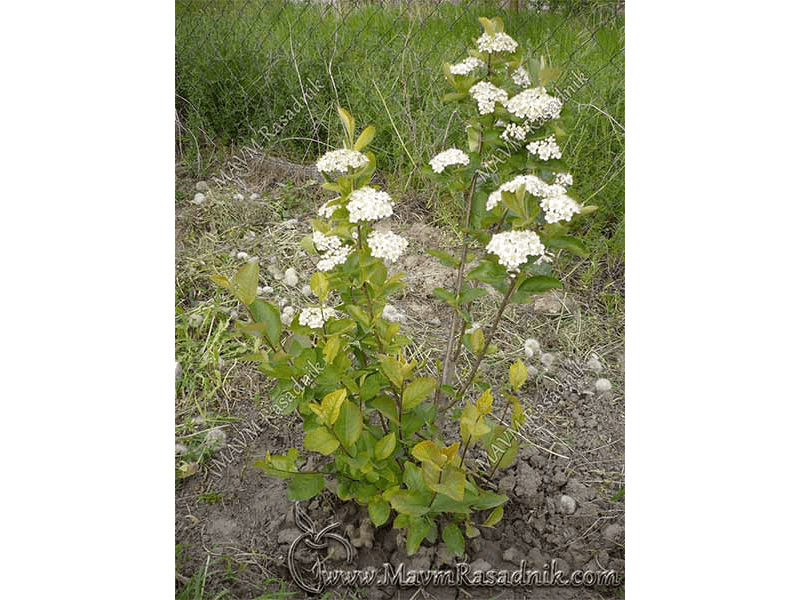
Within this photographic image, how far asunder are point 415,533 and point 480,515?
300 mm

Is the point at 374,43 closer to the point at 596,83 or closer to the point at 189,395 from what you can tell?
the point at 596,83

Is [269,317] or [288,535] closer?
[269,317]

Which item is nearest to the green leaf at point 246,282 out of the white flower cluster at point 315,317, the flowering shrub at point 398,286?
the flowering shrub at point 398,286

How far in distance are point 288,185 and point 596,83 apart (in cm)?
138

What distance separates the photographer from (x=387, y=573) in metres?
1.37

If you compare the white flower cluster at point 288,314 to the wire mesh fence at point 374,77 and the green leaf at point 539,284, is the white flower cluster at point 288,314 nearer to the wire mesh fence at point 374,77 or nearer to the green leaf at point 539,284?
the wire mesh fence at point 374,77

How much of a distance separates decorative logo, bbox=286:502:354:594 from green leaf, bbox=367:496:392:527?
198 mm

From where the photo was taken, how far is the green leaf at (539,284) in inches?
45.4

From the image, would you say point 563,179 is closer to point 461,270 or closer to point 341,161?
point 461,270

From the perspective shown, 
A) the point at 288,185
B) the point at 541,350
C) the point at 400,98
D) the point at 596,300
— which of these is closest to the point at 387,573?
the point at 541,350

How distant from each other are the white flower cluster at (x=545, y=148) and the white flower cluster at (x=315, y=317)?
0.49 meters

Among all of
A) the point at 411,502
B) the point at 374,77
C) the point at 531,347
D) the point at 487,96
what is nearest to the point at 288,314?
the point at 531,347

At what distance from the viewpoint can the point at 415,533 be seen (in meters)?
1.24

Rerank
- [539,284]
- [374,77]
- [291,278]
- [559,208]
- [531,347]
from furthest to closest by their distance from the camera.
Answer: [374,77] < [291,278] < [531,347] < [539,284] < [559,208]
